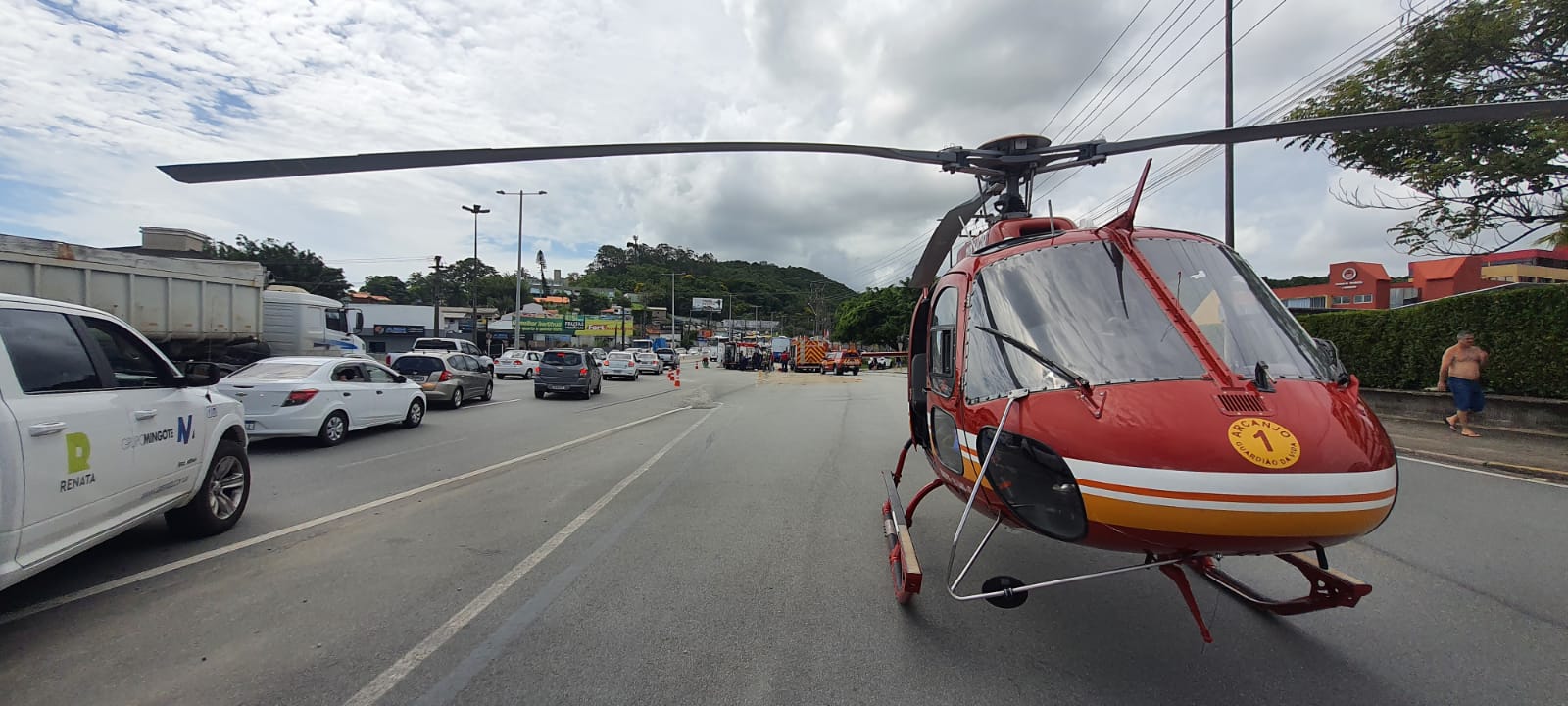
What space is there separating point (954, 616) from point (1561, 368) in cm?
1304

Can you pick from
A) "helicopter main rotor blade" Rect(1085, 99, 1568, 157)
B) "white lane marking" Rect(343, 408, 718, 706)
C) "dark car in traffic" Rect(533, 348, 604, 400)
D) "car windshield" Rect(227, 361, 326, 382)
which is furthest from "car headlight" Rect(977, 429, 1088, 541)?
"dark car in traffic" Rect(533, 348, 604, 400)

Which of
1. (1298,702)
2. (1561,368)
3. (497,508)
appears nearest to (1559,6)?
(1561,368)

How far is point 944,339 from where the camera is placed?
461cm

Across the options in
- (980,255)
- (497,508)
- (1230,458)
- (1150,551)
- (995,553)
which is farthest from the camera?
(497,508)

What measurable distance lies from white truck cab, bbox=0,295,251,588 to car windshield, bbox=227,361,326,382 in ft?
17.0

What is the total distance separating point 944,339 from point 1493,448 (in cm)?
1072

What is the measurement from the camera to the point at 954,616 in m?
3.93

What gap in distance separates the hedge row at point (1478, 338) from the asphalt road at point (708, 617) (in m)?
5.84

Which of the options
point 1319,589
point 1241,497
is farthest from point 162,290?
point 1319,589

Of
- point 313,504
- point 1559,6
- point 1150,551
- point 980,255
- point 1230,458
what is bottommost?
point 313,504

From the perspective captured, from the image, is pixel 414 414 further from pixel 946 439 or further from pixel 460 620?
pixel 946 439

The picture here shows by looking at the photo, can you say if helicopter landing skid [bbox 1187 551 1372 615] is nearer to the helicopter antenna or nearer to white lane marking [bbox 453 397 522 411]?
the helicopter antenna

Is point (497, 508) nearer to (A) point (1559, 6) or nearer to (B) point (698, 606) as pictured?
(B) point (698, 606)

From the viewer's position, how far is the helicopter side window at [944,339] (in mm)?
4336
